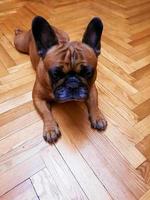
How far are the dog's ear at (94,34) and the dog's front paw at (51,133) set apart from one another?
39cm

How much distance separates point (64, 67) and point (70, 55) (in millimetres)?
57

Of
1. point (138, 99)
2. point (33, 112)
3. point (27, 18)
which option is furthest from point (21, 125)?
point (27, 18)

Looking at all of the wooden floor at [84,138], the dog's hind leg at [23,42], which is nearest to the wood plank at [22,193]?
the wooden floor at [84,138]

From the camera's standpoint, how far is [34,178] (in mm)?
824

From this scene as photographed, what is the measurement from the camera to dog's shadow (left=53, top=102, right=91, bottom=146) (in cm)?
98

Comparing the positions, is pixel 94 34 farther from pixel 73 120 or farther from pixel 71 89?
pixel 73 120

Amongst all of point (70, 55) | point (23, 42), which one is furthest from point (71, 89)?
point (23, 42)

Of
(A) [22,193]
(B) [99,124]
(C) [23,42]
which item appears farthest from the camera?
(C) [23,42]

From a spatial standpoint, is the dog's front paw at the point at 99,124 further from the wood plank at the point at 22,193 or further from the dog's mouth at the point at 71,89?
the wood plank at the point at 22,193

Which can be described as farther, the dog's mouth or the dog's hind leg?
A: the dog's hind leg

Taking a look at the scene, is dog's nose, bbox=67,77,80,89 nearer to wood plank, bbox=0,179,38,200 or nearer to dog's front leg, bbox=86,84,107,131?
dog's front leg, bbox=86,84,107,131

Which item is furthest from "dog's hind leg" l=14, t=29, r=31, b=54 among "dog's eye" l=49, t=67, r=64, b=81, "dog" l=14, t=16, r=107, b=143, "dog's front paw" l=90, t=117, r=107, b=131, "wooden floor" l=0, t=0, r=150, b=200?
"dog's front paw" l=90, t=117, r=107, b=131

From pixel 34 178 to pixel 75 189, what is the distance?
0.53 ft

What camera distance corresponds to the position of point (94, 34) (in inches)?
37.4
